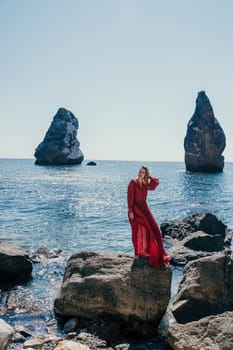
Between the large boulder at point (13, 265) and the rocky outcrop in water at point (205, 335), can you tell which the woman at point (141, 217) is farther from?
the large boulder at point (13, 265)

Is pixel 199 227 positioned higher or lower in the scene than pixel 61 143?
lower

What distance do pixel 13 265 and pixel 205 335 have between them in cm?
772

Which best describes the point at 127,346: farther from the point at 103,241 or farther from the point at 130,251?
the point at 103,241

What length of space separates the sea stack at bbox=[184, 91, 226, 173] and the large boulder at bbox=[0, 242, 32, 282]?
82513 mm

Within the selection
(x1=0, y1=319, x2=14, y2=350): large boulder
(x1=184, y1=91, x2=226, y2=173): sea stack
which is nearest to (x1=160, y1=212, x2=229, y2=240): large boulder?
(x1=0, y1=319, x2=14, y2=350): large boulder

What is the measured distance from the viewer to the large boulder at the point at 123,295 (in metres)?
8.17

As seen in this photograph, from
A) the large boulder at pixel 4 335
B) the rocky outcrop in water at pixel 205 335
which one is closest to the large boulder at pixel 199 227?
the rocky outcrop in water at pixel 205 335

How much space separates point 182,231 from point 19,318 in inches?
529

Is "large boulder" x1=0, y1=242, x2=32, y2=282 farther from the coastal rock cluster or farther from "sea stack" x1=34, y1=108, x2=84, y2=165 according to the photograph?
"sea stack" x1=34, y1=108, x2=84, y2=165

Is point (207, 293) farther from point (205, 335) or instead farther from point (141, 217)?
point (141, 217)

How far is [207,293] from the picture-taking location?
8672mm

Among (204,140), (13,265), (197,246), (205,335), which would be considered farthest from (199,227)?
(204,140)

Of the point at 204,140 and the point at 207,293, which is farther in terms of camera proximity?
the point at 204,140

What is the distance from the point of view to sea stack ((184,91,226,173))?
91375mm
